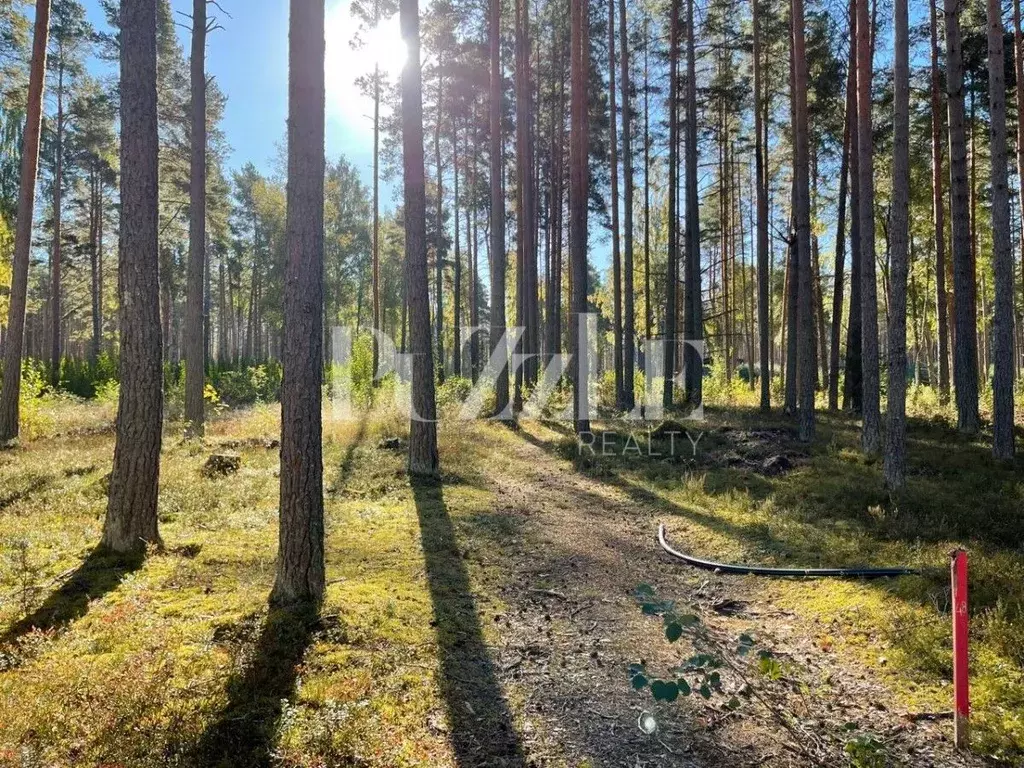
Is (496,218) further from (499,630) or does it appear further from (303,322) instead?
(499,630)

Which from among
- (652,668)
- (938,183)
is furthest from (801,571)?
(938,183)

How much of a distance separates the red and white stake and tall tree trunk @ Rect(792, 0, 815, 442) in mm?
9323

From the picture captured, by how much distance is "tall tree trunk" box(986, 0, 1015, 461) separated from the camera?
891 centimetres

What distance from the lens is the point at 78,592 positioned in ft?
14.7

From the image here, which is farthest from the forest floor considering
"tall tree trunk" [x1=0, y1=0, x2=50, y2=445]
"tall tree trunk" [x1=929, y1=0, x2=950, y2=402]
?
"tall tree trunk" [x1=929, y1=0, x2=950, y2=402]

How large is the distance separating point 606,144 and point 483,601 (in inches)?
732

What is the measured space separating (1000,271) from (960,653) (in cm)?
895

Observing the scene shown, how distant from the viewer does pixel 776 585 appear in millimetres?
5367

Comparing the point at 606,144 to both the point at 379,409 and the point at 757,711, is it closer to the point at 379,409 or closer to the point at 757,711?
the point at 379,409

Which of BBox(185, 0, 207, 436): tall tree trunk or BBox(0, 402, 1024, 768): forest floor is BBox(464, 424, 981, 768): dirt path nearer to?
BBox(0, 402, 1024, 768): forest floor

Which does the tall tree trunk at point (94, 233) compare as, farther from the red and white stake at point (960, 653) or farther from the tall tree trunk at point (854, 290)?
the red and white stake at point (960, 653)

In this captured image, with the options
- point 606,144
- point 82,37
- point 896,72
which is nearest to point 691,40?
point 606,144

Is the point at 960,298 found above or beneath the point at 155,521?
above

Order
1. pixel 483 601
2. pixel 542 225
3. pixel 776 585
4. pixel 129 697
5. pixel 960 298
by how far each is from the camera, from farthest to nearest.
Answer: pixel 542 225
pixel 960 298
pixel 776 585
pixel 483 601
pixel 129 697
